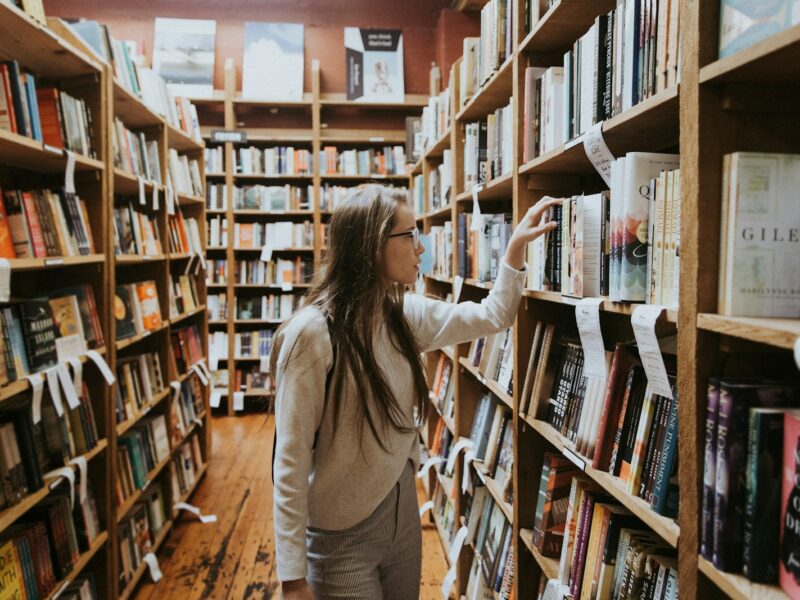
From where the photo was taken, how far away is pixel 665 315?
0.87 meters

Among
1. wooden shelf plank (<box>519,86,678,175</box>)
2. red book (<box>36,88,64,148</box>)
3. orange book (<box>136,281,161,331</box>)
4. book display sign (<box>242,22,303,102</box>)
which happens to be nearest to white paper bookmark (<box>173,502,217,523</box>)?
orange book (<box>136,281,161,331</box>)

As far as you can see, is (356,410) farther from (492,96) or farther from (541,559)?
(492,96)

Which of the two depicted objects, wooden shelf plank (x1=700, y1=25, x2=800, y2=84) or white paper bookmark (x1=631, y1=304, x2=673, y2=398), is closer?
wooden shelf plank (x1=700, y1=25, x2=800, y2=84)

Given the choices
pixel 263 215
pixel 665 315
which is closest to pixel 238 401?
pixel 263 215

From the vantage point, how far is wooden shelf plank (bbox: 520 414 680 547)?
0.87m

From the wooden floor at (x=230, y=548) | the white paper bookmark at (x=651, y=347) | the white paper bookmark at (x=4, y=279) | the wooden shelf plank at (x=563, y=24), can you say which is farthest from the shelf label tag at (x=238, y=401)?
the white paper bookmark at (x=651, y=347)

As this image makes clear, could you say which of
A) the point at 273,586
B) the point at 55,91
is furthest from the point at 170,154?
the point at 273,586

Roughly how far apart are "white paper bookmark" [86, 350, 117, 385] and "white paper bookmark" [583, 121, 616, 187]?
180cm

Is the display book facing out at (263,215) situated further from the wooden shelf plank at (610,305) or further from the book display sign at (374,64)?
the wooden shelf plank at (610,305)

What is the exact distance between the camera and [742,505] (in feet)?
2.36

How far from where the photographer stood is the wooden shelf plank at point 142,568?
2414 millimetres

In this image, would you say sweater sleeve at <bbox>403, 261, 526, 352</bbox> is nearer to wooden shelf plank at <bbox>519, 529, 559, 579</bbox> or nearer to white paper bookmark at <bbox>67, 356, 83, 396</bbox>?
wooden shelf plank at <bbox>519, 529, 559, 579</bbox>

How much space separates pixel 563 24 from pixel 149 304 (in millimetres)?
2334

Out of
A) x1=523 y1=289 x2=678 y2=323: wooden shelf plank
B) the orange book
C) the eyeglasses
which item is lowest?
the orange book
